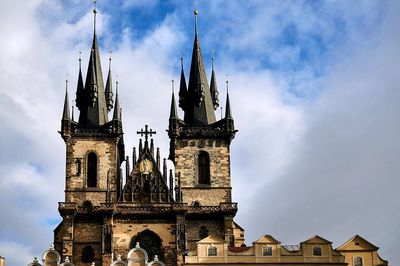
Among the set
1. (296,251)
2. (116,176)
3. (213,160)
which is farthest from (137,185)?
(296,251)

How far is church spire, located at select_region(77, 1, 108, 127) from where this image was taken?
61.3 m

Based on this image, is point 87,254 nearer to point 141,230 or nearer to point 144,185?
point 141,230

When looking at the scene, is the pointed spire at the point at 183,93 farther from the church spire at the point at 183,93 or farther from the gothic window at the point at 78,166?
the gothic window at the point at 78,166

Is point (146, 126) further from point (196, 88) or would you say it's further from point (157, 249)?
point (157, 249)

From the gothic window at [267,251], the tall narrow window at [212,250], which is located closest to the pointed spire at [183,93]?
the tall narrow window at [212,250]

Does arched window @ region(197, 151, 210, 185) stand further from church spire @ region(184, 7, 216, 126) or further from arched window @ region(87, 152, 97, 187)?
arched window @ region(87, 152, 97, 187)

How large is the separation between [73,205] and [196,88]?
1369 centimetres

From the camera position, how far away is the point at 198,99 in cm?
6281

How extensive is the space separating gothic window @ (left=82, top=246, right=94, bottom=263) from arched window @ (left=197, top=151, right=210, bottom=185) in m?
9.43

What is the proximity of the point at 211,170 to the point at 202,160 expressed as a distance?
119 centimetres

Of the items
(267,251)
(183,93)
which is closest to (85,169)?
(183,93)

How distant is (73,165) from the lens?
59.3 meters

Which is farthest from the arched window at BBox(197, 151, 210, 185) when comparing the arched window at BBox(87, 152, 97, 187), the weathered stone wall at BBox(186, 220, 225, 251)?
the arched window at BBox(87, 152, 97, 187)

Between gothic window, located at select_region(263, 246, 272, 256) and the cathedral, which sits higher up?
the cathedral
